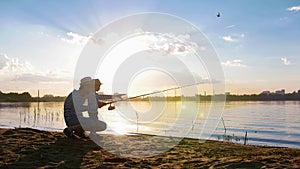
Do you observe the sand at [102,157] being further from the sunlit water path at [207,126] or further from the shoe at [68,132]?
the sunlit water path at [207,126]

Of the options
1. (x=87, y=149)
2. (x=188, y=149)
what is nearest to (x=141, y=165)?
(x=87, y=149)

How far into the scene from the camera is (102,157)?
23.8ft

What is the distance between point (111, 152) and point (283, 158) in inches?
152

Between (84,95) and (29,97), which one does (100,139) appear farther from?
(29,97)

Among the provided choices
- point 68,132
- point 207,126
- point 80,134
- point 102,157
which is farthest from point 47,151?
point 207,126

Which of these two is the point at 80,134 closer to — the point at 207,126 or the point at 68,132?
the point at 68,132

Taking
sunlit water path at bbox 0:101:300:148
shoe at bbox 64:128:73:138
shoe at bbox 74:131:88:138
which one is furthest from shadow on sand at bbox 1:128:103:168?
sunlit water path at bbox 0:101:300:148

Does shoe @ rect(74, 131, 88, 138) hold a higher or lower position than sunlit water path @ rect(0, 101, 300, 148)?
higher

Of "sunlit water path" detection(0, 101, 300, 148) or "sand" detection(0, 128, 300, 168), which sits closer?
"sand" detection(0, 128, 300, 168)

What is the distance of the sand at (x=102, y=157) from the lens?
629 cm

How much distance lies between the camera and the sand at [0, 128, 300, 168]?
20.6 feet

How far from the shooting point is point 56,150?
7727 millimetres

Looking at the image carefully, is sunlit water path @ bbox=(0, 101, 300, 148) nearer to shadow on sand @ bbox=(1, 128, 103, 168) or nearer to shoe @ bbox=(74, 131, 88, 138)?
shoe @ bbox=(74, 131, 88, 138)

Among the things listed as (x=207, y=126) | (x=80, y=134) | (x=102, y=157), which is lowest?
(x=207, y=126)
